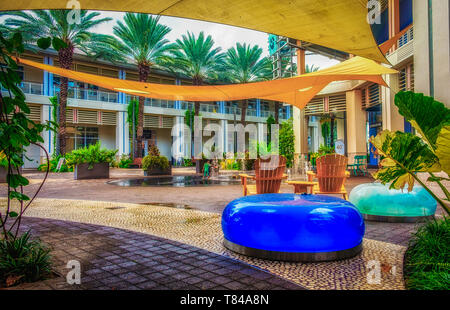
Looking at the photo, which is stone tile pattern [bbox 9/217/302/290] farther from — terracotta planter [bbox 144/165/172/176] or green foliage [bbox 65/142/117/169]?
terracotta planter [bbox 144/165/172/176]

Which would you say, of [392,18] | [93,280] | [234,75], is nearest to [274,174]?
[93,280]

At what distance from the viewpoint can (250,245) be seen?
3330mm

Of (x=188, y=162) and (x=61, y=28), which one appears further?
(x=188, y=162)

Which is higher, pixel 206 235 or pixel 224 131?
pixel 224 131

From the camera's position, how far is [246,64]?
28047 millimetres

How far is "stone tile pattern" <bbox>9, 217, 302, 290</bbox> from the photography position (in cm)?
255

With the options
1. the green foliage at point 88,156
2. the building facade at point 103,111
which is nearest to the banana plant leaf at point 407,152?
the green foliage at point 88,156

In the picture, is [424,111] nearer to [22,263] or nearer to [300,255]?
[300,255]

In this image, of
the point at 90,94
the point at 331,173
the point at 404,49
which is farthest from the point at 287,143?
the point at 90,94

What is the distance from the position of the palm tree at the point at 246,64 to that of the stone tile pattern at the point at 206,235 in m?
23.2

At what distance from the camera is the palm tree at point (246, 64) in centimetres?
2788

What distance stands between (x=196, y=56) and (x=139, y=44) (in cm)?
505
